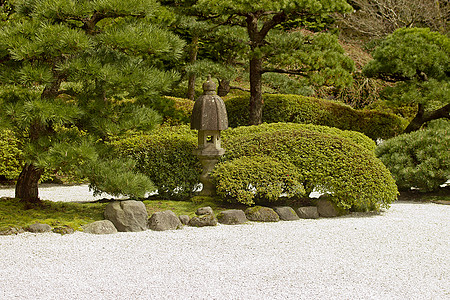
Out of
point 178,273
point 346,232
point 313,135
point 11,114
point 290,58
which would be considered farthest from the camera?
point 290,58

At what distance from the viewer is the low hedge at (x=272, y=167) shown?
18.5 feet

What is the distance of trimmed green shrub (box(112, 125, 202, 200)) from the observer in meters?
6.16

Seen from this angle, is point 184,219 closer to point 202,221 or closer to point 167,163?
point 202,221

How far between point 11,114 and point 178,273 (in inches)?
87.5

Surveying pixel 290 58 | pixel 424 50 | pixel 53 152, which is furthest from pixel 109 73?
pixel 424 50

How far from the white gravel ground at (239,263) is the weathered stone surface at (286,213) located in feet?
0.57

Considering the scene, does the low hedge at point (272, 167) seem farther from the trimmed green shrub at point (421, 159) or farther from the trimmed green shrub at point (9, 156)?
the trimmed green shrub at point (9, 156)

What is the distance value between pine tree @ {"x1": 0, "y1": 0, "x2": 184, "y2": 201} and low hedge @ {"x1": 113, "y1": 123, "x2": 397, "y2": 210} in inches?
37.3

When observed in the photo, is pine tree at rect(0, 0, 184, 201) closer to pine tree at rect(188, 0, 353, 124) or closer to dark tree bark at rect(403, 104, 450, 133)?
pine tree at rect(188, 0, 353, 124)

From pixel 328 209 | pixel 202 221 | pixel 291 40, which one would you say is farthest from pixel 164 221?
Result: pixel 291 40

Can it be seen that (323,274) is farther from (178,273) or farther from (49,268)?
(49,268)

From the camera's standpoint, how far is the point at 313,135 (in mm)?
6203

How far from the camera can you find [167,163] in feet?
20.1

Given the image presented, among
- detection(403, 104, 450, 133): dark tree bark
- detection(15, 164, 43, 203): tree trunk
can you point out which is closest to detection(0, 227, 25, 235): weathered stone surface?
detection(15, 164, 43, 203): tree trunk
